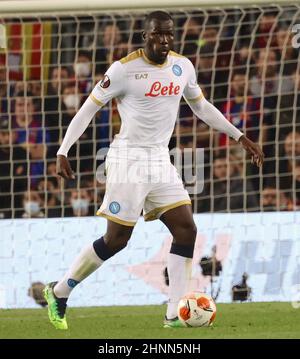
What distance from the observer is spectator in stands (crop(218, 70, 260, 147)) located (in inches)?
515

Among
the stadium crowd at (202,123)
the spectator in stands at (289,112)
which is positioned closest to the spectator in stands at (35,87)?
the stadium crowd at (202,123)

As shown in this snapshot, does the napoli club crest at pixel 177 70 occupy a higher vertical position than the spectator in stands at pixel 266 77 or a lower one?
lower

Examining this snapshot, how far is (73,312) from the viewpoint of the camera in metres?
10.8

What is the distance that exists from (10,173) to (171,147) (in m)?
1.77

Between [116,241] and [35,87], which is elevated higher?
[35,87]

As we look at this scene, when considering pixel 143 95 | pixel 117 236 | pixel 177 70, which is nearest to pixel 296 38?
pixel 177 70

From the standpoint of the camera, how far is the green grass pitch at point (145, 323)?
8.62m

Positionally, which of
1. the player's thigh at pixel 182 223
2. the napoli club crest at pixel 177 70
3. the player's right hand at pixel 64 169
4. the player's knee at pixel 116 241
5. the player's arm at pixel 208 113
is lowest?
the player's knee at pixel 116 241

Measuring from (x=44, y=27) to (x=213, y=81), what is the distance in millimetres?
2144

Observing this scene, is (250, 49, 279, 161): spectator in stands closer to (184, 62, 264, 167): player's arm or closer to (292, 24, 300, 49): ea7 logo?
(292, 24, 300, 49): ea7 logo

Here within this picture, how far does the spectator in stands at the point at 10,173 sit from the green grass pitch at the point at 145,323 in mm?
2213

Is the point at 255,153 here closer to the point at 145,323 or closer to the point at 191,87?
the point at 191,87

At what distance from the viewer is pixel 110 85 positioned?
8922 mm

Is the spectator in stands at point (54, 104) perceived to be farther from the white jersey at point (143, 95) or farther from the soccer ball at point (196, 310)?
the soccer ball at point (196, 310)
